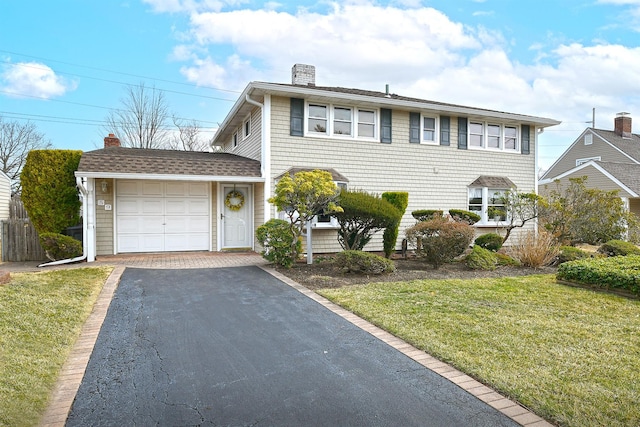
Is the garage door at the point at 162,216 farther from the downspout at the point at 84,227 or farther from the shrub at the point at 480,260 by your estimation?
the shrub at the point at 480,260

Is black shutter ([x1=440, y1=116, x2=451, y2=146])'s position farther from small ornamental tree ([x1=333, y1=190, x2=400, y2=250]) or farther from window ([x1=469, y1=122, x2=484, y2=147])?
small ornamental tree ([x1=333, y1=190, x2=400, y2=250])

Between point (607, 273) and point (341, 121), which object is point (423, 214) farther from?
point (607, 273)

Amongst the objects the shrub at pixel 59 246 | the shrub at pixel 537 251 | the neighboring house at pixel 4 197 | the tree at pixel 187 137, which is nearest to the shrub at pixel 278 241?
the shrub at pixel 59 246

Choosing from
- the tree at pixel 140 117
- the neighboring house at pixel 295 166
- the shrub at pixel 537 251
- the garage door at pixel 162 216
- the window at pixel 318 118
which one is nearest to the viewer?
the shrub at pixel 537 251

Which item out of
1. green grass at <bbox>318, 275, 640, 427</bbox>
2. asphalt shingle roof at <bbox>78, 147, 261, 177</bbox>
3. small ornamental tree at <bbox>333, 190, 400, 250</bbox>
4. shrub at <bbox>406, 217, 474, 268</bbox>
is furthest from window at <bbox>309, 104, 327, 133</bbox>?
green grass at <bbox>318, 275, 640, 427</bbox>

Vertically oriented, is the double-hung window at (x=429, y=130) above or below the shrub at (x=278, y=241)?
above

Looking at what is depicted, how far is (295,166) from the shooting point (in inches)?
495

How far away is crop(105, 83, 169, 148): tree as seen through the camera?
25.7 metres

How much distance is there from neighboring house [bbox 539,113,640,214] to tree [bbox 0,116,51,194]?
31.1 meters

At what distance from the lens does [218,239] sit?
13078mm

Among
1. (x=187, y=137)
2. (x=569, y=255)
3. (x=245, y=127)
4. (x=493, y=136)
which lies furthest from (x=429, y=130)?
(x=187, y=137)

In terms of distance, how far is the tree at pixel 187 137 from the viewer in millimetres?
30094

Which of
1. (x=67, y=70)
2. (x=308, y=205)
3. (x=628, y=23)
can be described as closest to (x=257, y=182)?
(x=308, y=205)

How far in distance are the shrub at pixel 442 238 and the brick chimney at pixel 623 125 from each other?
2655 centimetres
